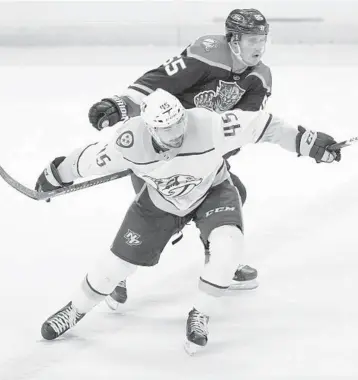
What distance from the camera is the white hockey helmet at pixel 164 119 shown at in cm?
260

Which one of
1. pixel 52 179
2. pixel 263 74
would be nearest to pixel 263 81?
pixel 263 74

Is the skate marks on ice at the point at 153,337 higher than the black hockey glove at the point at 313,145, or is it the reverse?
the black hockey glove at the point at 313,145

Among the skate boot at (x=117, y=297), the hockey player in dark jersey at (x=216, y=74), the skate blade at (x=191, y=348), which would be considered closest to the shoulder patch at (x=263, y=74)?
the hockey player in dark jersey at (x=216, y=74)

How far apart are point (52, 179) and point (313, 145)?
843 mm

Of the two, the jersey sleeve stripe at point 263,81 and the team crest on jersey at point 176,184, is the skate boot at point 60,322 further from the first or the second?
the jersey sleeve stripe at point 263,81

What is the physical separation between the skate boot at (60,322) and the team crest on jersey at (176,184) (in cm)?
49

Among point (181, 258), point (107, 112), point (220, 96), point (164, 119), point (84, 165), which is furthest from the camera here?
point (181, 258)

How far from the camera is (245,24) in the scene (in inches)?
121

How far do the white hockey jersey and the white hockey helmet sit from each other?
0.06m

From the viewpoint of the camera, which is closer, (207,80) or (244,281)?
(207,80)

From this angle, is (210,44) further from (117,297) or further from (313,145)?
(117,297)

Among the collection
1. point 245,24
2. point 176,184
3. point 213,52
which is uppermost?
point 245,24

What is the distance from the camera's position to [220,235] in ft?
9.22

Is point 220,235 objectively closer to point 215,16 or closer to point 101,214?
point 101,214
